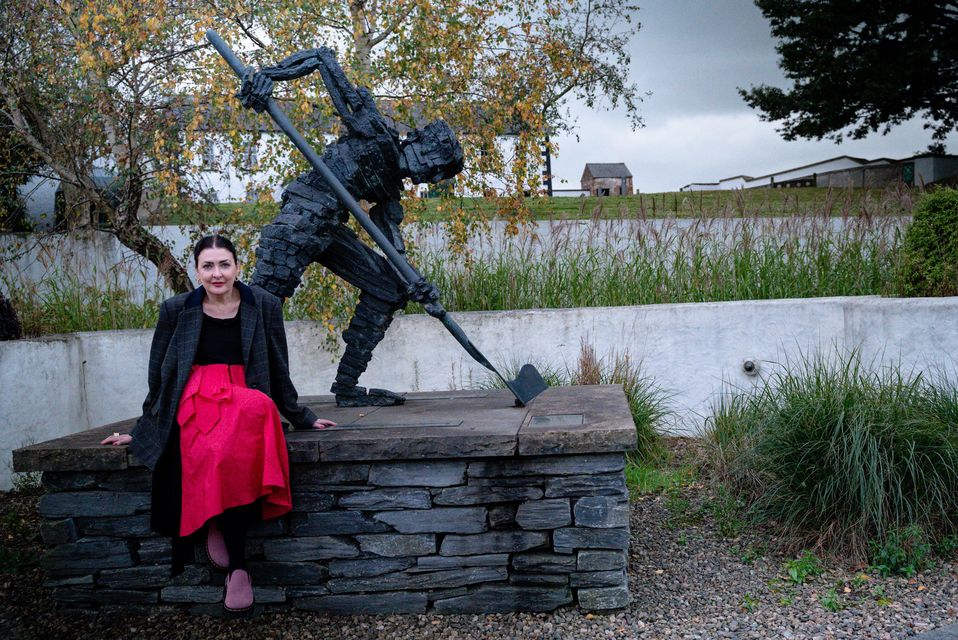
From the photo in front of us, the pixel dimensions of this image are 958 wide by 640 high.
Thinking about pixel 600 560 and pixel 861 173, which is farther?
pixel 861 173

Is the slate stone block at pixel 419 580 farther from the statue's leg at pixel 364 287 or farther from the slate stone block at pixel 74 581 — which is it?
the statue's leg at pixel 364 287

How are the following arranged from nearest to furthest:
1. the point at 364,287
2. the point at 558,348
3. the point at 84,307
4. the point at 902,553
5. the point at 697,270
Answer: the point at 902,553 → the point at 364,287 → the point at 558,348 → the point at 697,270 → the point at 84,307

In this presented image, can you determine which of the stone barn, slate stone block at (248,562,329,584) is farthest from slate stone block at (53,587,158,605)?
the stone barn

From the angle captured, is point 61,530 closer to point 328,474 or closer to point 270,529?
point 270,529

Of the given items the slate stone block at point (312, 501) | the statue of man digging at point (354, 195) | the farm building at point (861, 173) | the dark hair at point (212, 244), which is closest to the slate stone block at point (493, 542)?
the slate stone block at point (312, 501)

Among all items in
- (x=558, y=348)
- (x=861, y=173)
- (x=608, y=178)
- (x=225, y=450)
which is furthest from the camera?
(x=608, y=178)

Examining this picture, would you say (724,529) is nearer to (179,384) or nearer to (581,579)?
(581,579)

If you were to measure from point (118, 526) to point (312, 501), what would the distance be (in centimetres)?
93

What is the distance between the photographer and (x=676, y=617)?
12.5 ft

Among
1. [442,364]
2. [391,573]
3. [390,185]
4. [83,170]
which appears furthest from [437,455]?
[83,170]

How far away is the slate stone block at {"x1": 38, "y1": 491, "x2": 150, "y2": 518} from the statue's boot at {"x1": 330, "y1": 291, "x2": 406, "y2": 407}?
1.27m

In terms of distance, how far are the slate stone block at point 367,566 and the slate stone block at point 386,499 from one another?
248 mm

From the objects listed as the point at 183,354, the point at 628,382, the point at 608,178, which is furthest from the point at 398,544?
the point at 608,178

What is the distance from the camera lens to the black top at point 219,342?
3.69 metres
